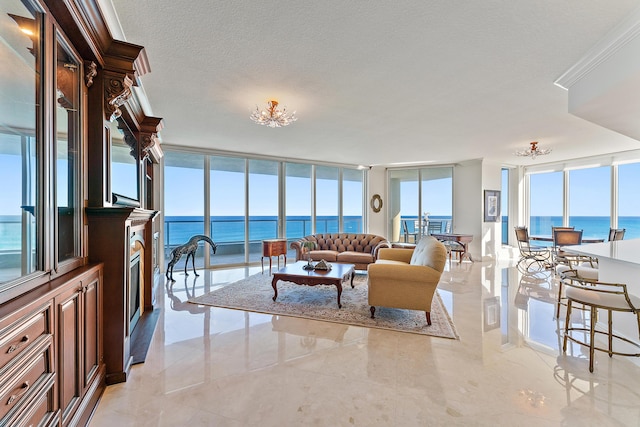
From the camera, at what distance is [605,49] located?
2.37 m

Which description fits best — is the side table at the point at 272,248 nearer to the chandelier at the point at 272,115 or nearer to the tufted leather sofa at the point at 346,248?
the tufted leather sofa at the point at 346,248

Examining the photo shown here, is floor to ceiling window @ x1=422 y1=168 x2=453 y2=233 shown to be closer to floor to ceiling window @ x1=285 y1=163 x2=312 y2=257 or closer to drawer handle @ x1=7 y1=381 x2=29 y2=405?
floor to ceiling window @ x1=285 y1=163 x2=312 y2=257

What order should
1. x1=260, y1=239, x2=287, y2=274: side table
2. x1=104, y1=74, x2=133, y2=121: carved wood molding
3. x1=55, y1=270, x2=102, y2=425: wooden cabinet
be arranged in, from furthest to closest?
x1=260, y1=239, x2=287, y2=274: side table
x1=104, y1=74, x2=133, y2=121: carved wood molding
x1=55, y1=270, x2=102, y2=425: wooden cabinet

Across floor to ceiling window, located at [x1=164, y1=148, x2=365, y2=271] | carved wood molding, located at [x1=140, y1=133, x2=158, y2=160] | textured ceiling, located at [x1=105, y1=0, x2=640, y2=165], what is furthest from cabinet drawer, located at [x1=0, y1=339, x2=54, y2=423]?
floor to ceiling window, located at [x1=164, y1=148, x2=365, y2=271]

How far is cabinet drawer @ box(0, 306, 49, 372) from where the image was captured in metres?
1.06

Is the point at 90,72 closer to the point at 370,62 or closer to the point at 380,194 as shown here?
the point at 370,62

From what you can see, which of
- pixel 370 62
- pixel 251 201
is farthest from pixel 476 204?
pixel 370 62

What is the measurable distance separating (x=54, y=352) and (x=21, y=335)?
1.17ft

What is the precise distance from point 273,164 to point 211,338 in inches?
207

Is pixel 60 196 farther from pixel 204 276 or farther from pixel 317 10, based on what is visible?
pixel 204 276

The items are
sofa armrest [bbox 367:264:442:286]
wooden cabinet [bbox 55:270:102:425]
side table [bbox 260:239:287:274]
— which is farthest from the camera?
side table [bbox 260:239:287:274]

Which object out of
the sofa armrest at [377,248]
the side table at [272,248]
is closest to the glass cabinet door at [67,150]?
the side table at [272,248]

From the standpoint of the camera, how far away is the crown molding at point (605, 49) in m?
2.09

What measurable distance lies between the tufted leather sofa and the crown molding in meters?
3.77
